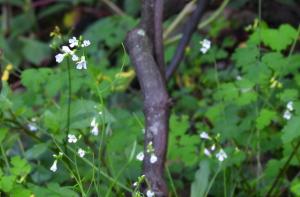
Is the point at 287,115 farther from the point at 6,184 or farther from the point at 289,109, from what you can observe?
the point at 6,184

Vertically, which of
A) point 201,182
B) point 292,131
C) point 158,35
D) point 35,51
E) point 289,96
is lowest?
point 201,182

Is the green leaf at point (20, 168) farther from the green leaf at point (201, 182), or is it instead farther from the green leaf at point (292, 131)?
the green leaf at point (292, 131)

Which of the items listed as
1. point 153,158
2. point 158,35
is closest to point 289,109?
point 158,35

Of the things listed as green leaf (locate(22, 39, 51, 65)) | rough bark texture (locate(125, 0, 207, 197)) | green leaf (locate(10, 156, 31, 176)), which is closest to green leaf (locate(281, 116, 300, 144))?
rough bark texture (locate(125, 0, 207, 197))

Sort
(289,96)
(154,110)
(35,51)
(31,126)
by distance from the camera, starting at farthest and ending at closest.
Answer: (35,51) → (31,126) → (289,96) → (154,110)

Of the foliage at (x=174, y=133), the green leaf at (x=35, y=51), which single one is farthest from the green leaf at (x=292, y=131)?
the green leaf at (x=35, y=51)
